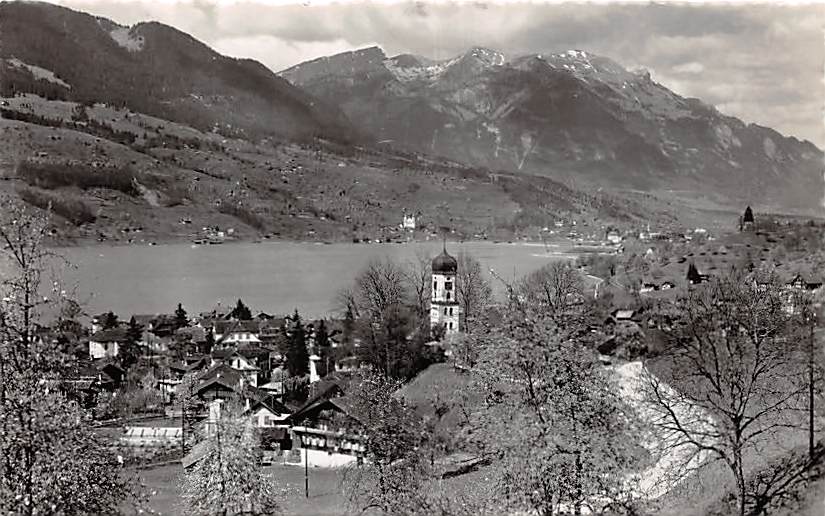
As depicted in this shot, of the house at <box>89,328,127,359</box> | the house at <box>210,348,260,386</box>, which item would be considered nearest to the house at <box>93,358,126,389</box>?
the house at <box>210,348,260,386</box>

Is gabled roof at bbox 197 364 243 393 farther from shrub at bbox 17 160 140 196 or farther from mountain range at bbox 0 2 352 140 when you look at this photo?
mountain range at bbox 0 2 352 140

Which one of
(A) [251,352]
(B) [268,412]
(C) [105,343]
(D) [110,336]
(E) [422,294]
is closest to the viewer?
(B) [268,412]

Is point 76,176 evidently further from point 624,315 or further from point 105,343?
point 624,315

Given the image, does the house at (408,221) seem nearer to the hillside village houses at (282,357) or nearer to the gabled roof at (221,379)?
the hillside village houses at (282,357)

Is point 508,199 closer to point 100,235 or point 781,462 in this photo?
point 100,235

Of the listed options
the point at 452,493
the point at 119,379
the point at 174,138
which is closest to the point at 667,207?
the point at 174,138

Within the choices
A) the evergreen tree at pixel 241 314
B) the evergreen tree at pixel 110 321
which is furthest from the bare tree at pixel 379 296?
the evergreen tree at pixel 110 321

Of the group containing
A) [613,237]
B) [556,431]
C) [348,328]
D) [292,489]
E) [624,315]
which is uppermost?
[613,237]

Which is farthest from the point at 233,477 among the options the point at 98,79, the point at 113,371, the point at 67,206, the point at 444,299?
the point at 98,79
